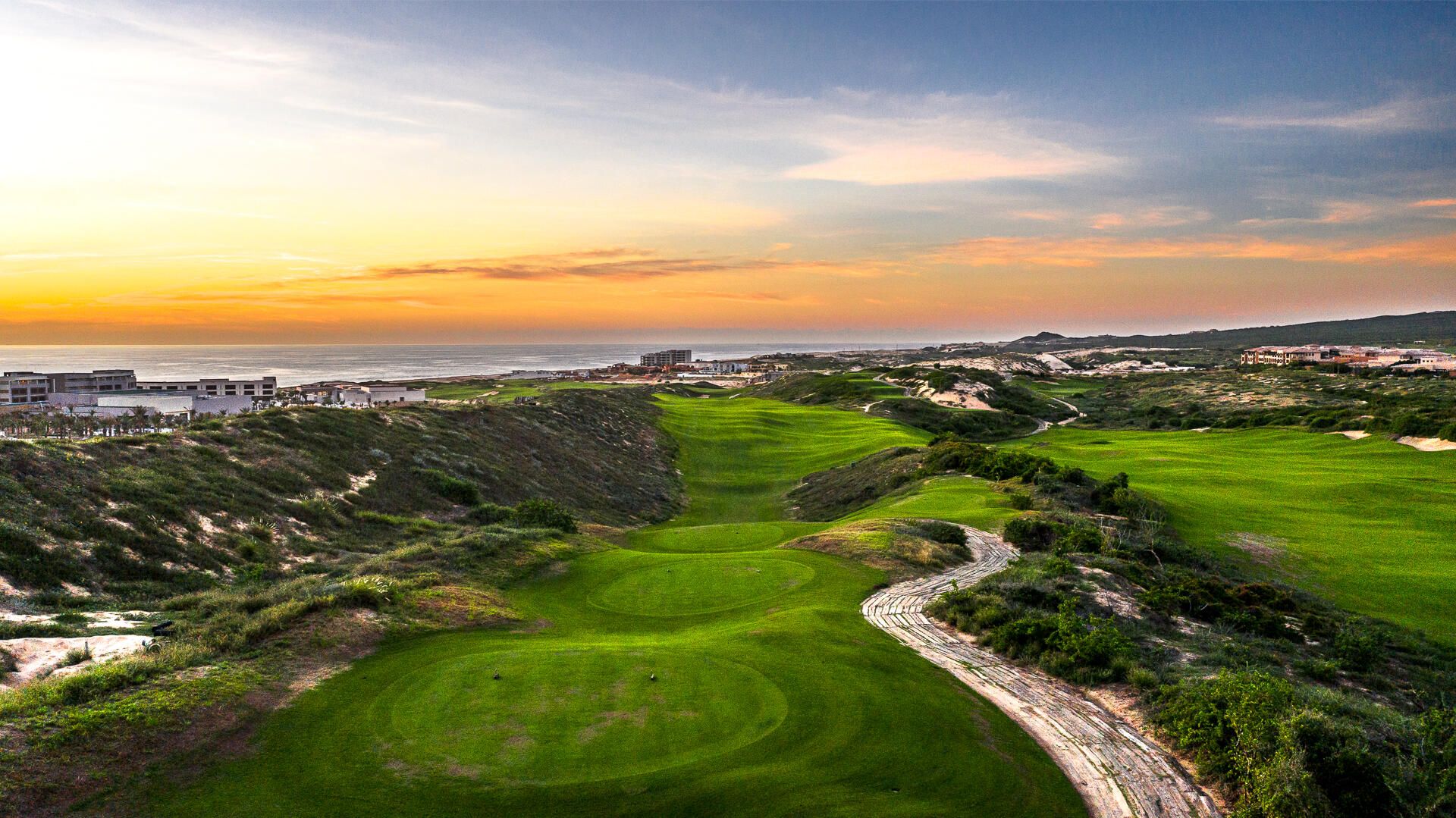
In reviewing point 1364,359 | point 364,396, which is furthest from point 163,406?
point 1364,359

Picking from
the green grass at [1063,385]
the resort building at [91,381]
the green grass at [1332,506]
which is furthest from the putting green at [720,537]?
the resort building at [91,381]

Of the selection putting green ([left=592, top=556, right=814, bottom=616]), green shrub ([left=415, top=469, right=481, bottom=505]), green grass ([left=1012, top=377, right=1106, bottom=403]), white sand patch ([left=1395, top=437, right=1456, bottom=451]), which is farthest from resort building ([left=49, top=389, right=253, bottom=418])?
green grass ([left=1012, top=377, right=1106, bottom=403])

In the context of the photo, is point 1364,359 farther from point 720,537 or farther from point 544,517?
point 544,517

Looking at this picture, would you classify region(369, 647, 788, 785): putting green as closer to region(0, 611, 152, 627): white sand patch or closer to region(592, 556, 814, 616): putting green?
region(592, 556, 814, 616): putting green

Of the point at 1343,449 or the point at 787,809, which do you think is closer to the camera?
the point at 787,809

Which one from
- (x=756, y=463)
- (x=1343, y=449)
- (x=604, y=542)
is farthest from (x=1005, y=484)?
(x=1343, y=449)

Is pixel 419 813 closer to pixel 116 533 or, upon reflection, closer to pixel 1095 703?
pixel 1095 703

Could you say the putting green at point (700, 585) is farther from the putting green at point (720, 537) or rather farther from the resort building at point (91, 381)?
the resort building at point (91, 381)
